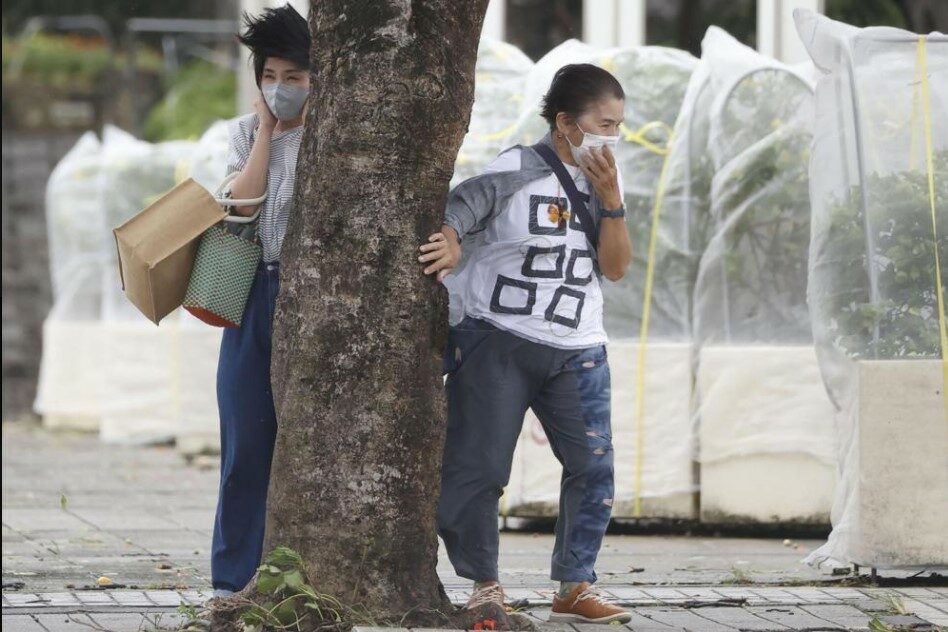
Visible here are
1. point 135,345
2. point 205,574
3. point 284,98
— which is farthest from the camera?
point 135,345

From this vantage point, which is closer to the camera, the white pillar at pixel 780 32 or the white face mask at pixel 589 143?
the white face mask at pixel 589 143

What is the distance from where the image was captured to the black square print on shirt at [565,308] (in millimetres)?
5266

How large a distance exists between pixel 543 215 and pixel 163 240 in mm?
1134

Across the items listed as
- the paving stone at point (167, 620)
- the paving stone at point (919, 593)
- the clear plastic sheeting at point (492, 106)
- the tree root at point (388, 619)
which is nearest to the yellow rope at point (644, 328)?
the clear plastic sheeting at point (492, 106)

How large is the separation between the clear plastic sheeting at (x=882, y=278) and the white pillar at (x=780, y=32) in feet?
21.2

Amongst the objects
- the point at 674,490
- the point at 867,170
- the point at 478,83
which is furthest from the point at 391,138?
the point at 478,83

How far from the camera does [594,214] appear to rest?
539cm

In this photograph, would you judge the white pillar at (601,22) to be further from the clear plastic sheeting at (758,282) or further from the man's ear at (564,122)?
the man's ear at (564,122)

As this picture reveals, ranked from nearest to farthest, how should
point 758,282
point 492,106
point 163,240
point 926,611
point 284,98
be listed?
point 163,240 → point 284,98 → point 926,611 → point 758,282 → point 492,106

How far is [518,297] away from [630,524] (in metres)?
3.29

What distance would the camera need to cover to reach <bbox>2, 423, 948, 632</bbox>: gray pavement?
555cm

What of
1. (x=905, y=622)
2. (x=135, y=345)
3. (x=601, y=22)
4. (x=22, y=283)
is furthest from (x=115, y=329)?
(x=905, y=622)

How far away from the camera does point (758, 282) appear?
8.08 m

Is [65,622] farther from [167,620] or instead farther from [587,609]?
[587,609]
